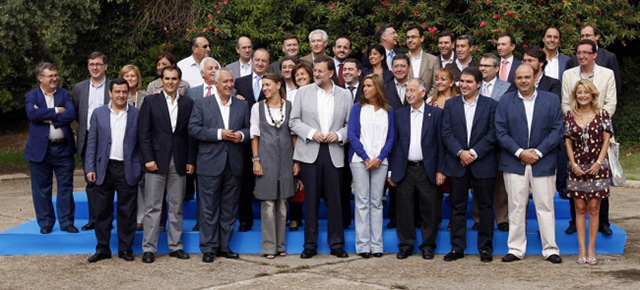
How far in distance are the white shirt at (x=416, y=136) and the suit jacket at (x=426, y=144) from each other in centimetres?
3

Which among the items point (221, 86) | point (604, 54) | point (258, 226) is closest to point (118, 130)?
point (221, 86)

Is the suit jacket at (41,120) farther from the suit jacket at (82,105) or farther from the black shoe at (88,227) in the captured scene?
the black shoe at (88,227)

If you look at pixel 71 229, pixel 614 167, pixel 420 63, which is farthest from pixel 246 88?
pixel 614 167

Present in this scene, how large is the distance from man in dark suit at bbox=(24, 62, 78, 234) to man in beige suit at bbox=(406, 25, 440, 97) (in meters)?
3.76

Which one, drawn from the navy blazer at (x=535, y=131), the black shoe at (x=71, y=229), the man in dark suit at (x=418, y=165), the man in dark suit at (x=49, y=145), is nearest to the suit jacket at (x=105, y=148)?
the man in dark suit at (x=49, y=145)

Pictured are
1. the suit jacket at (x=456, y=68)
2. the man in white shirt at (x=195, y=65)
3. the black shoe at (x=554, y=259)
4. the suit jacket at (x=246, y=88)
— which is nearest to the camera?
the black shoe at (x=554, y=259)

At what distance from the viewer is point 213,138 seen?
910 centimetres

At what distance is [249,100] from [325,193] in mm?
1431

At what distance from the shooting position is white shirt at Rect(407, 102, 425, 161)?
9.16m

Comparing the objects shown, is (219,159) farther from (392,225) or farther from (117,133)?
(392,225)

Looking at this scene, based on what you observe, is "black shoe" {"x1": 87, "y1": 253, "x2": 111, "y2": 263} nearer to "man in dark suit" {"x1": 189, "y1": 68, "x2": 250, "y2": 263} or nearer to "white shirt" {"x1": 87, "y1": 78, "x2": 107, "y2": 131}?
"man in dark suit" {"x1": 189, "y1": 68, "x2": 250, "y2": 263}

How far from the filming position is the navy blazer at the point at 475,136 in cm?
898

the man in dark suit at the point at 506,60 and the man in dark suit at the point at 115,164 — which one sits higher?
the man in dark suit at the point at 506,60

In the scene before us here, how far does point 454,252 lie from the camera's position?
905 cm
